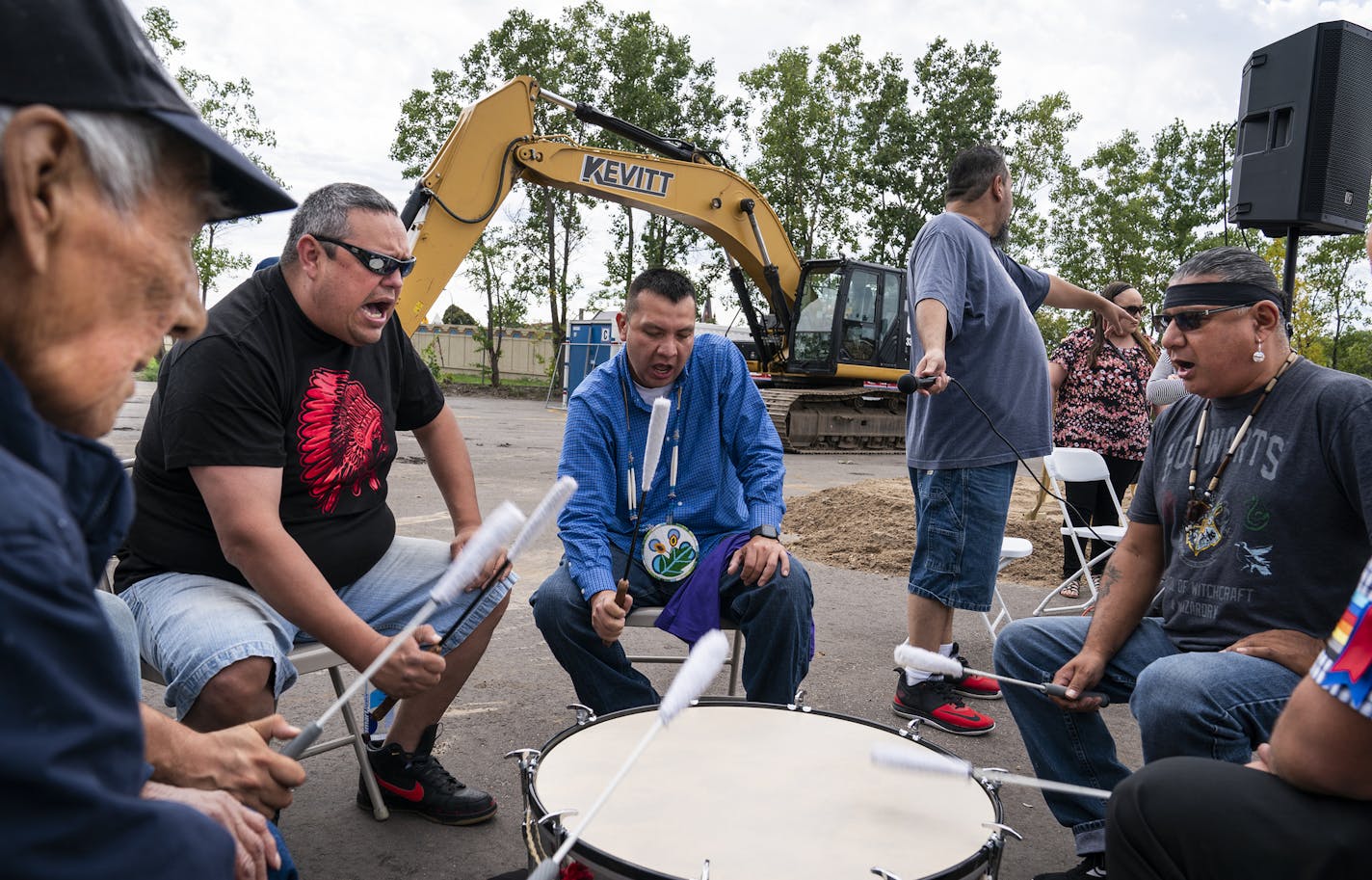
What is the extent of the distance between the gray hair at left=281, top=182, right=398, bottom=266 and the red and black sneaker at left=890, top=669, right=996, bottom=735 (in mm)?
2661

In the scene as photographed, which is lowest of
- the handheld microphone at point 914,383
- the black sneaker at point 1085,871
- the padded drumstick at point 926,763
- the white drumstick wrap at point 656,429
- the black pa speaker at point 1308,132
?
the black sneaker at point 1085,871

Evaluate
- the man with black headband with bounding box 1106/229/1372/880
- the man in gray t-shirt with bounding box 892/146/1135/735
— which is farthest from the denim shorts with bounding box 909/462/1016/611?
the man with black headband with bounding box 1106/229/1372/880

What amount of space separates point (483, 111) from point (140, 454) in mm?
6739

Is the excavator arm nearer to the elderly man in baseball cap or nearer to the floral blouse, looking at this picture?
the floral blouse

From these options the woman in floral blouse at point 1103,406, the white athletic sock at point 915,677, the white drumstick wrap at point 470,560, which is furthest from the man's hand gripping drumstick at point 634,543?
the woman in floral blouse at point 1103,406

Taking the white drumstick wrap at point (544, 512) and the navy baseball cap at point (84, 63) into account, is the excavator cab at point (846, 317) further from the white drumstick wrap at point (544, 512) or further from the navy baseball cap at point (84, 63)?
the navy baseball cap at point (84, 63)

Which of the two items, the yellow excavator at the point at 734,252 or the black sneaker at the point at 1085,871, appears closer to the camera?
the black sneaker at the point at 1085,871

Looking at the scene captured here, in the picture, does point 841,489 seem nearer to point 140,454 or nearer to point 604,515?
point 604,515

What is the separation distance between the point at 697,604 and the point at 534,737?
0.98 metres

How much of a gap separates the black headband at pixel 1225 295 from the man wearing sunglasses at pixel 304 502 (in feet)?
6.70

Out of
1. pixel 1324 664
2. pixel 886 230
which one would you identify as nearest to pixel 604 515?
pixel 1324 664

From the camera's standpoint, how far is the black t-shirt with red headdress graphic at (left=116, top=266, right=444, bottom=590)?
235 cm

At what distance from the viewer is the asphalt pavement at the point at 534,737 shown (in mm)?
2574

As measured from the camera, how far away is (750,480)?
3.27 meters
